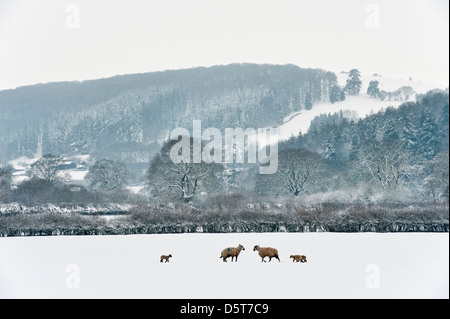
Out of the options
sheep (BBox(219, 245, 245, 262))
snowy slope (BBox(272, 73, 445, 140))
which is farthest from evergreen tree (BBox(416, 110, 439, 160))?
snowy slope (BBox(272, 73, 445, 140))

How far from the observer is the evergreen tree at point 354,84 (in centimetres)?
15975

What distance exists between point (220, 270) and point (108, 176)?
68.7 meters

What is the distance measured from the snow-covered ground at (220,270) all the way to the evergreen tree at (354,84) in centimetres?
12713

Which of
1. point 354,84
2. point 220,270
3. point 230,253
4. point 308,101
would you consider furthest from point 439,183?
point 308,101

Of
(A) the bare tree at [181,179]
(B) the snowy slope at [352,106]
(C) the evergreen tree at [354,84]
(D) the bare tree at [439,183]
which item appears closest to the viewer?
(D) the bare tree at [439,183]

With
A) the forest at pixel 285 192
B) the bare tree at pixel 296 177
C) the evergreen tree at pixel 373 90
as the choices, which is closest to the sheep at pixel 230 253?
the forest at pixel 285 192

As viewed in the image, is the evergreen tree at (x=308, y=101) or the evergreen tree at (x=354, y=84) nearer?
the evergreen tree at (x=354, y=84)

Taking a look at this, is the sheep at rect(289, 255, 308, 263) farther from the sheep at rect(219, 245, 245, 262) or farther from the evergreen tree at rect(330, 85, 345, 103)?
the evergreen tree at rect(330, 85, 345, 103)

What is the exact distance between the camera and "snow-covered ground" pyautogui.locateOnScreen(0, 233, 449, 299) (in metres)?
21.0

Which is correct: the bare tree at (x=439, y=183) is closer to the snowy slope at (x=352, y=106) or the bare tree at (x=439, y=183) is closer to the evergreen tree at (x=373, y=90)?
the snowy slope at (x=352, y=106)

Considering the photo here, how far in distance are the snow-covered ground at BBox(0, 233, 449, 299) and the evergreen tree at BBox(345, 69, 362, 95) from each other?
127 meters

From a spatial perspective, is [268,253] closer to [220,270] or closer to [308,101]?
[220,270]

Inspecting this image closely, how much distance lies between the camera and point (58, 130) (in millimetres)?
147625
